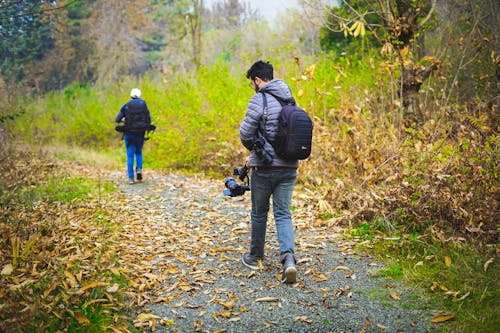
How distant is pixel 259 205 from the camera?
4.47 metres

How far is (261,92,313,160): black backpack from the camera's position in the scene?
4059 millimetres

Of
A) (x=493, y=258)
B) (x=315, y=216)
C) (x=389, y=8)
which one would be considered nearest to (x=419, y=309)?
(x=493, y=258)

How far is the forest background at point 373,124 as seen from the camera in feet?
15.9

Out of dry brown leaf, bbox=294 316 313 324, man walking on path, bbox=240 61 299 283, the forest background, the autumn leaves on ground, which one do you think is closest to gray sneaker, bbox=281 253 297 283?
man walking on path, bbox=240 61 299 283

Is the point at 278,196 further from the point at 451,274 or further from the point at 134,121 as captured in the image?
the point at 134,121

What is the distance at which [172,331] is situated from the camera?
3562 millimetres

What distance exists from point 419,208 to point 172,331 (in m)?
3.30

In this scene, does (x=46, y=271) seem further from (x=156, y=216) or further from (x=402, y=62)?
(x=402, y=62)

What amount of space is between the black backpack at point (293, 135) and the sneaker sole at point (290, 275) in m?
1.11

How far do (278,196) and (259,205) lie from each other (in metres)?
0.25

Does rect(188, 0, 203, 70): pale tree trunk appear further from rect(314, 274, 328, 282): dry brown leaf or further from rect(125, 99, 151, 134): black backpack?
rect(314, 274, 328, 282): dry brown leaf

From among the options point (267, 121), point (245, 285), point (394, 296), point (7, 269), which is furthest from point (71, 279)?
point (394, 296)

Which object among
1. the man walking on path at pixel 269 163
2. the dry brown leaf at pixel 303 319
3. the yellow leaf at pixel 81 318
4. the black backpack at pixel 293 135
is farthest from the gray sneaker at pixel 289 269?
the yellow leaf at pixel 81 318

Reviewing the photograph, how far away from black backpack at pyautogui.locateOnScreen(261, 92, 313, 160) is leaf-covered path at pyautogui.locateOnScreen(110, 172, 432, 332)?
136cm
